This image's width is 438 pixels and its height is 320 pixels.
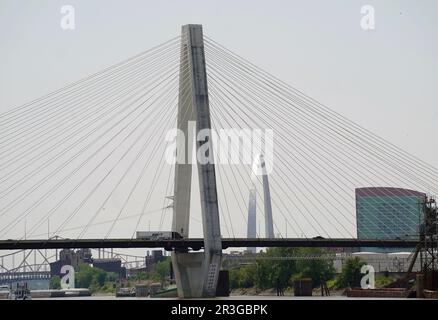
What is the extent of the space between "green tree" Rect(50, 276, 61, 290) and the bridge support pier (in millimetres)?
71343

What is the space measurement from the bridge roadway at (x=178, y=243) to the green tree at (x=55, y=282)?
66.5 m

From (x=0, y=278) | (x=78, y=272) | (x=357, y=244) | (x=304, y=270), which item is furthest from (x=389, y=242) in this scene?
(x=0, y=278)

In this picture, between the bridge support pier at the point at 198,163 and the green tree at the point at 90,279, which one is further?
the green tree at the point at 90,279

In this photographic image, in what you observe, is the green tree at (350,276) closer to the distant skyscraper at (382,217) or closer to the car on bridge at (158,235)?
the car on bridge at (158,235)

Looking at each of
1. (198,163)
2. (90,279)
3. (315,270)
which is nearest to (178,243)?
(198,163)

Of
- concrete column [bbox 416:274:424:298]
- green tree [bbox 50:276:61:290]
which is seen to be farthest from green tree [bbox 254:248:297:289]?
concrete column [bbox 416:274:424:298]

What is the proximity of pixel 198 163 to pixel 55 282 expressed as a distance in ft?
266

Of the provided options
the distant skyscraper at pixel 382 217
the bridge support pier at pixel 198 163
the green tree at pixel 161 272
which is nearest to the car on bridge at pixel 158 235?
the bridge support pier at pixel 198 163

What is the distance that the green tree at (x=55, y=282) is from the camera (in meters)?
136

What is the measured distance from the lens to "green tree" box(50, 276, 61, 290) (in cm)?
13582

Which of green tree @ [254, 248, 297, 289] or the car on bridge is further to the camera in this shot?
green tree @ [254, 248, 297, 289]

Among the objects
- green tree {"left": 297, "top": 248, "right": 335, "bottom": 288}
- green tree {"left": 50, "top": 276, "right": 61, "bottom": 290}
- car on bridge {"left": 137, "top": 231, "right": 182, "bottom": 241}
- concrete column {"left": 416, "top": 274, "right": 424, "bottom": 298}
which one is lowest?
green tree {"left": 50, "top": 276, "right": 61, "bottom": 290}

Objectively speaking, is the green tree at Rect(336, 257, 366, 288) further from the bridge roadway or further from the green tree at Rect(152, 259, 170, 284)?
the green tree at Rect(152, 259, 170, 284)
